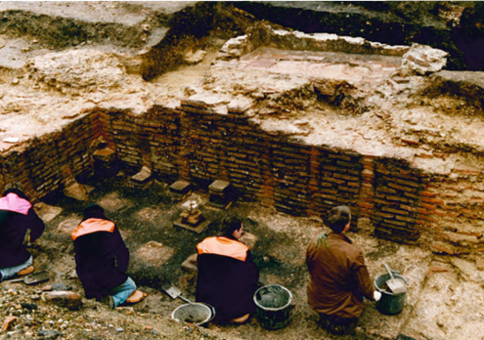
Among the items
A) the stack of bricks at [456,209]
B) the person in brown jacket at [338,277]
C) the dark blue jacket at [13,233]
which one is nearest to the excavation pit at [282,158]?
the stack of bricks at [456,209]

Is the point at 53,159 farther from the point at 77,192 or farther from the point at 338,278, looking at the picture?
the point at 338,278

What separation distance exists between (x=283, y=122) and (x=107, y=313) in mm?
3229

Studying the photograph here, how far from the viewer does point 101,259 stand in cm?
455

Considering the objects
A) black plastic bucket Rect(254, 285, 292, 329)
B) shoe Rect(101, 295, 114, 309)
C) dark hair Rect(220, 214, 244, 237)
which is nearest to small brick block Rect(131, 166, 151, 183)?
shoe Rect(101, 295, 114, 309)

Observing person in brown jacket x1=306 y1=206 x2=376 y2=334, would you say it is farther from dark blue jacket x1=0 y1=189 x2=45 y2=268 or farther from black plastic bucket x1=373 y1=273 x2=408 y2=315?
dark blue jacket x1=0 y1=189 x2=45 y2=268

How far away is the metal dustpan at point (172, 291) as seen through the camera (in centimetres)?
490

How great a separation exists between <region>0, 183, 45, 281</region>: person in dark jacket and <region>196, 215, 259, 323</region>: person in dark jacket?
6.64ft

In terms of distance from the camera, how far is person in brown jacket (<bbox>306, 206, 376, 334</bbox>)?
405 centimetres

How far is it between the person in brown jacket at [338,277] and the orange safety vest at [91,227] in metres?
1.95

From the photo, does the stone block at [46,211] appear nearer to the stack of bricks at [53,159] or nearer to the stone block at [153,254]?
the stack of bricks at [53,159]

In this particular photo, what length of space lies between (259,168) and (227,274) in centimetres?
214

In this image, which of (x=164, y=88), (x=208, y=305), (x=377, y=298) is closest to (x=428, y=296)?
(x=377, y=298)

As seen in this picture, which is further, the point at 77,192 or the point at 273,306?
the point at 77,192

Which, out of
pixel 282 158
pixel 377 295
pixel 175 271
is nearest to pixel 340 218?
pixel 377 295
